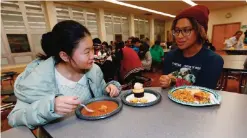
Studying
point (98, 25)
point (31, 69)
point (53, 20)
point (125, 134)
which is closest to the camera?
point (125, 134)

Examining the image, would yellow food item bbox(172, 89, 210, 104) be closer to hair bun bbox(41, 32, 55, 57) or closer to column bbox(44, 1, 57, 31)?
hair bun bbox(41, 32, 55, 57)

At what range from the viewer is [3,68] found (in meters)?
4.75

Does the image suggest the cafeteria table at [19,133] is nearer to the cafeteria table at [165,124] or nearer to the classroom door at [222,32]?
the cafeteria table at [165,124]

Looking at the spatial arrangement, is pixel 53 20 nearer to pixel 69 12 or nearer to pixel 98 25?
pixel 69 12

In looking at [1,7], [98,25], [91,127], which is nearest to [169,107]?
[91,127]

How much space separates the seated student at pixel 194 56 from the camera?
3.69 feet

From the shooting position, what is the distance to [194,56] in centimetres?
123

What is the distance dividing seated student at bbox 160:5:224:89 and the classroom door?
992 cm

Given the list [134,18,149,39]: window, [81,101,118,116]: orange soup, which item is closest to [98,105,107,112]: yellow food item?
[81,101,118,116]: orange soup

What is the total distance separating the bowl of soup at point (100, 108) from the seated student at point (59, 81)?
66 millimetres

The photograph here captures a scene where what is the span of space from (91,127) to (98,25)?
743 cm

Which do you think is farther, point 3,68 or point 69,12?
point 69,12

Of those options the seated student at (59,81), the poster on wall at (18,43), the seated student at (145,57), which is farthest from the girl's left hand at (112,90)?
the poster on wall at (18,43)

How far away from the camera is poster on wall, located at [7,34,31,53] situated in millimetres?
4938
